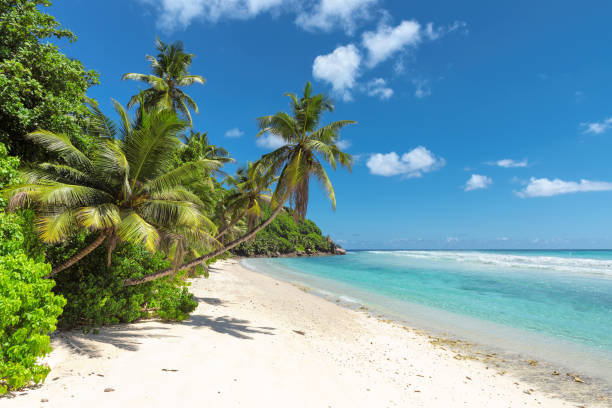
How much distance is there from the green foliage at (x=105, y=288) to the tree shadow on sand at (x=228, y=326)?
657 millimetres

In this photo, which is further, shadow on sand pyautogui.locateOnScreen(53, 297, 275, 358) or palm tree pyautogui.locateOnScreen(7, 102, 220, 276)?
shadow on sand pyautogui.locateOnScreen(53, 297, 275, 358)

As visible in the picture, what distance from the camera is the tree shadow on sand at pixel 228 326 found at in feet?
30.4

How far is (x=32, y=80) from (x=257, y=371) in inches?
334

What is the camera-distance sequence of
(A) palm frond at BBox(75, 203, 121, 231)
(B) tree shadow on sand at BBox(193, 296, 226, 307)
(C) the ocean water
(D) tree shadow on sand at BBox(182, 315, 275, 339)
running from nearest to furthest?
(A) palm frond at BBox(75, 203, 121, 231)
(D) tree shadow on sand at BBox(182, 315, 275, 339)
(C) the ocean water
(B) tree shadow on sand at BBox(193, 296, 226, 307)

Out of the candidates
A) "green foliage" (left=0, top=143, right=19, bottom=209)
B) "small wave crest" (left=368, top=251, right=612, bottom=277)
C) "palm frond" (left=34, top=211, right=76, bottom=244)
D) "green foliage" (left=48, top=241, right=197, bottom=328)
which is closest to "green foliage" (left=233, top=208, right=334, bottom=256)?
"small wave crest" (left=368, top=251, right=612, bottom=277)

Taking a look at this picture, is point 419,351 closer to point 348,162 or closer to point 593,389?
point 593,389

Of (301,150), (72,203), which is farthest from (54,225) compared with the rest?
(301,150)

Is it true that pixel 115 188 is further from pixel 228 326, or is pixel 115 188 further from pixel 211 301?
pixel 211 301

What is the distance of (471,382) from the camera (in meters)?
7.40

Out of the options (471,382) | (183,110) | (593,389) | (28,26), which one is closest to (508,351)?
(593,389)

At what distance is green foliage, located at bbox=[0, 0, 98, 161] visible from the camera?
23.0ft

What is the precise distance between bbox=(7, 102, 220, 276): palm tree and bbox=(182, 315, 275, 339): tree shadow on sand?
305 centimetres

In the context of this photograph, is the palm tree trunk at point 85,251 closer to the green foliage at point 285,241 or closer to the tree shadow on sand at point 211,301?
the tree shadow on sand at point 211,301

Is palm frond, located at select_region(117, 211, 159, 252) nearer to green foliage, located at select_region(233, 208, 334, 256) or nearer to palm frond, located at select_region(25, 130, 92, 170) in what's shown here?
palm frond, located at select_region(25, 130, 92, 170)
